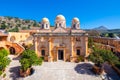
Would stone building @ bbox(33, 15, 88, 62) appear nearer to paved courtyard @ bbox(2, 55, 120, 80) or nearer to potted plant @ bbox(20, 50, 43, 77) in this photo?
paved courtyard @ bbox(2, 55, 120, 80)

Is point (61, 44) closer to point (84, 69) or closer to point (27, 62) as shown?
point (84, 69)

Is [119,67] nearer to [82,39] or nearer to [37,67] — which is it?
[82,39]

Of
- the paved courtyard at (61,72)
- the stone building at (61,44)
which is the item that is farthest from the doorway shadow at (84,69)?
the stone building at (61,44)

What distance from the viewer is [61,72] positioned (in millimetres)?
31109

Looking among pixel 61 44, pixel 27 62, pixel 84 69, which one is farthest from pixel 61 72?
pixel 61 44

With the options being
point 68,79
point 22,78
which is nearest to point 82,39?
point 68,79

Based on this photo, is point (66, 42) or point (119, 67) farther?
point (66, 42)

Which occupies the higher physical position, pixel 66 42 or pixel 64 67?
pixel 66 42

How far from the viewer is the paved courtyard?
29.3 meters

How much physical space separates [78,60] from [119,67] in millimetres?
8697

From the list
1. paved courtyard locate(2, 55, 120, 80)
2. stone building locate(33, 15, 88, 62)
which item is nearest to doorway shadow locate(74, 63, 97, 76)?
paved courtyard locate(2, 55, 120, 80)

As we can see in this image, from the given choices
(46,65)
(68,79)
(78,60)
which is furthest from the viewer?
(78,60)

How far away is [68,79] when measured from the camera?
28.6m

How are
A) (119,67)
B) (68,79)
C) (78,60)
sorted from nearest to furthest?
(68,79) < (119,67) < (78,60)
